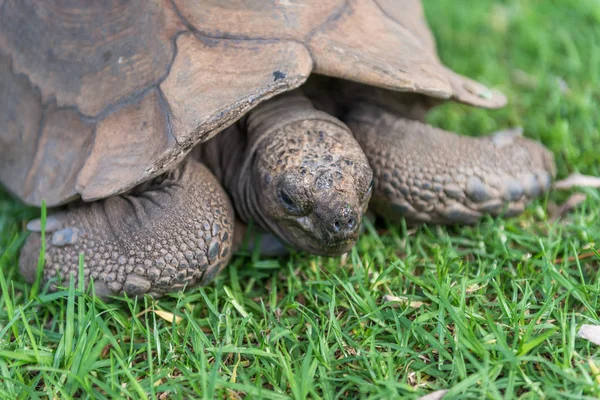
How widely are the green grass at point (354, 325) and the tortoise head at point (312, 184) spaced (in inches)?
7.2

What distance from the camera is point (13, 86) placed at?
2.67 metres

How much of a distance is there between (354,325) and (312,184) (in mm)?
503

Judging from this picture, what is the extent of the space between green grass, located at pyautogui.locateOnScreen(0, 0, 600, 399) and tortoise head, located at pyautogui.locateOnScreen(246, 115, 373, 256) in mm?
182

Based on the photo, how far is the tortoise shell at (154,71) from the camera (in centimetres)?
215

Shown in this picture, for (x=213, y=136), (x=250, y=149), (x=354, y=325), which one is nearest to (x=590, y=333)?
(x=354, y=325)

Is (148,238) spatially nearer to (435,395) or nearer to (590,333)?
(435,395)

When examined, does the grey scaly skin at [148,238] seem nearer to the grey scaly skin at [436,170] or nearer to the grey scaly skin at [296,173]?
the grey scaly skin at [296,173]

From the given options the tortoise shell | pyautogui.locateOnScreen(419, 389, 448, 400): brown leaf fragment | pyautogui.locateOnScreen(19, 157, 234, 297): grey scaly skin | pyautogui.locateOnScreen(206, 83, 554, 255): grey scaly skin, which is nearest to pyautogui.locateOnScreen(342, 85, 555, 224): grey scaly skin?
pyautogui.locateOnScreen(206, 83, 554, 255): grey scaly skin

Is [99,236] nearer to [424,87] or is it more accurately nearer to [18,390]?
[18,390]

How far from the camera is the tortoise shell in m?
2.15

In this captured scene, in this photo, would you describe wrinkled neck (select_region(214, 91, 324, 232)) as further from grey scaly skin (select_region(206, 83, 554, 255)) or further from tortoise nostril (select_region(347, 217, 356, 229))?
tortoise nostril (select_region(347, 217, 356, 229))

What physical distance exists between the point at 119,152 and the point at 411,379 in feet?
4.20

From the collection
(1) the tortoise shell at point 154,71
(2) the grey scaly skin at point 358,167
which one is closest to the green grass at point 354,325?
(2) the grey scaly skin at point 358,167

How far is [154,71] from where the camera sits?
88.4 inches
